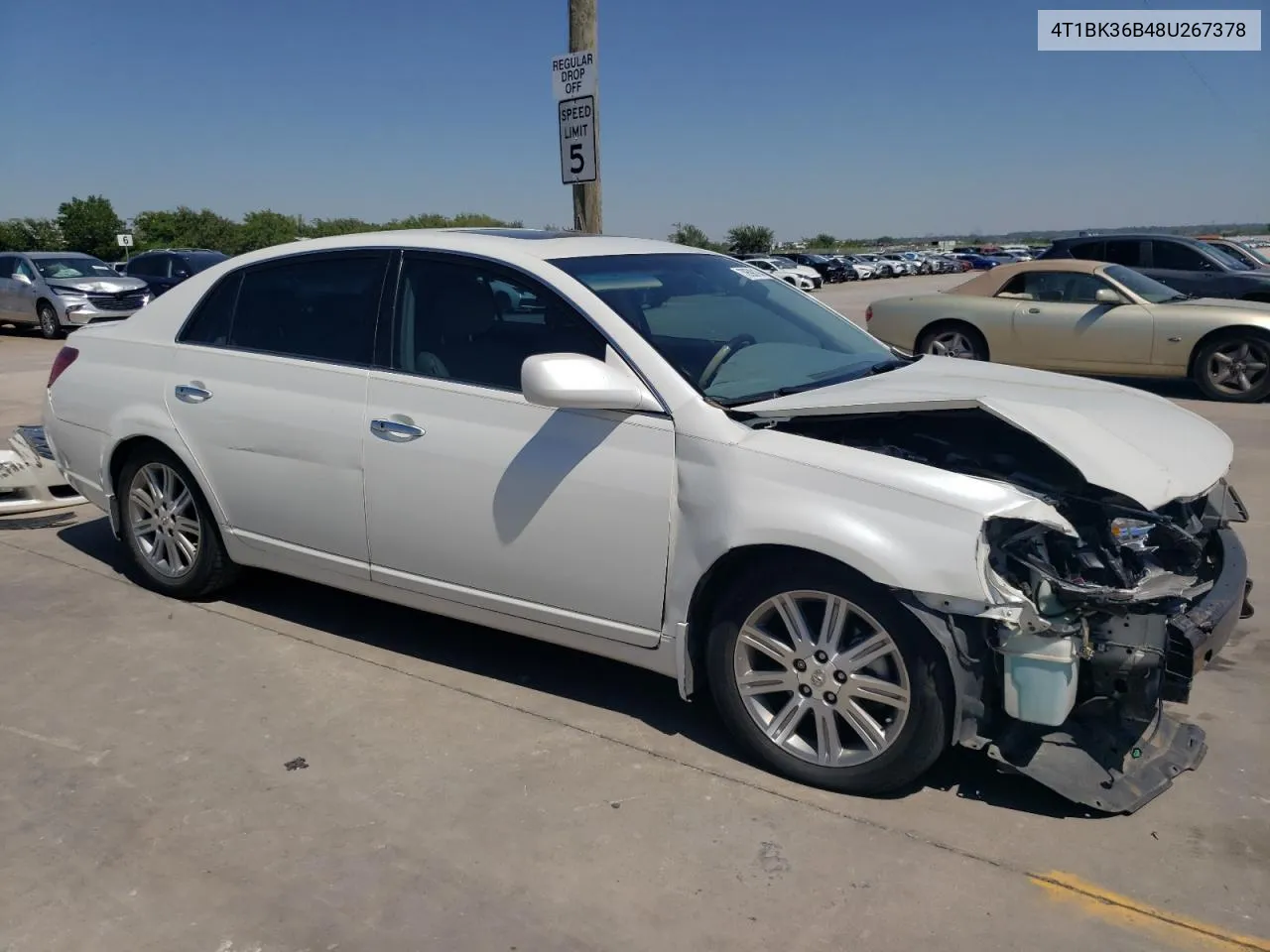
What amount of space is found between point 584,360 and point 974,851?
186 cm

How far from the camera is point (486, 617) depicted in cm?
407

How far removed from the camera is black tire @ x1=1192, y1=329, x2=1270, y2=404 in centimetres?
1073

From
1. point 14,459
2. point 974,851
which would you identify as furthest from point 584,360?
point 14,459

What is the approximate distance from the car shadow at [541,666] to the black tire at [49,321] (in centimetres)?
1648

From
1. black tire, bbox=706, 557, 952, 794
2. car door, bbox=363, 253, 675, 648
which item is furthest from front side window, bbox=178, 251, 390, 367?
black tire, bbox=706, 557, 952, 794

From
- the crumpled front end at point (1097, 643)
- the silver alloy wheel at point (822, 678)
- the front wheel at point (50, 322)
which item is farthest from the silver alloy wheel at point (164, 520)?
the front wheel at point (50, 322)

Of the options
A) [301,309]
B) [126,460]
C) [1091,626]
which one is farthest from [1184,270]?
[126,460]

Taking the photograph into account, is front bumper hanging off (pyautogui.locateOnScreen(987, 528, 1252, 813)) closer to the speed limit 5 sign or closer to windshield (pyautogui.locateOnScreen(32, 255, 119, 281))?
the speed limit 5 sign

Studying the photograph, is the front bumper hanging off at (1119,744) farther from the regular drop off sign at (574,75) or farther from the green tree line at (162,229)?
the green tree line at (162,229)

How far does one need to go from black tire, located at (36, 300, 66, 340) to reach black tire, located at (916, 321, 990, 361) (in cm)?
1580

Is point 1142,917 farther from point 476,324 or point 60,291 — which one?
point 60,291

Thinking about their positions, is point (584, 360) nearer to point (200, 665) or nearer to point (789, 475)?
point (789, 475)

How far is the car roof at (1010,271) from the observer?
11.6 metres

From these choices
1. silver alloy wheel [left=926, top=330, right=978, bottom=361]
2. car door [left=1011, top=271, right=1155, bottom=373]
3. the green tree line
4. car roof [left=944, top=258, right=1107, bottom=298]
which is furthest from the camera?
the green tree line
